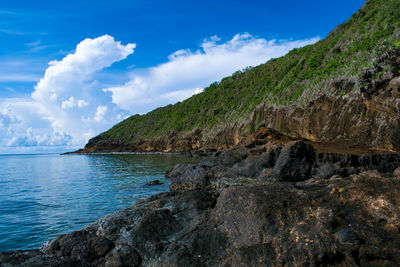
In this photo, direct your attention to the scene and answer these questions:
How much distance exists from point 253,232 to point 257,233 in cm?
8

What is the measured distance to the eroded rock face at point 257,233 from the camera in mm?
3756

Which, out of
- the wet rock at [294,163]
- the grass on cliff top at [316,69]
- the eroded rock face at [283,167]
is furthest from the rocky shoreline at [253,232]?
the grass on cliff top at [316,69]

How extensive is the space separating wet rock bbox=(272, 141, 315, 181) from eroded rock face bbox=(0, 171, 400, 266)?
19.8 feet

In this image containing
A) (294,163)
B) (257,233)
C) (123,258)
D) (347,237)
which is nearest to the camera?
(347,237)

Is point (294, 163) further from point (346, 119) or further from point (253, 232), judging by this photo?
point (346, 119)

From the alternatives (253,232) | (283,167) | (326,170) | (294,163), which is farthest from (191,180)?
(253,232)

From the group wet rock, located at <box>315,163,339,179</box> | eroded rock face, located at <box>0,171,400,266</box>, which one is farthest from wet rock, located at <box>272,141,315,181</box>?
eroded rock face, located at <box>0,171,400,266</box>

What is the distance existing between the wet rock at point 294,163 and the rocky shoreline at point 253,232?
6047 millimetres

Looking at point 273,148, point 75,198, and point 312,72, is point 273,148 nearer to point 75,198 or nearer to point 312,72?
point 75,198

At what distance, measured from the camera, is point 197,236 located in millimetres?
4871

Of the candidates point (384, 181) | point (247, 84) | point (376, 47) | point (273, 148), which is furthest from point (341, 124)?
point (247, 84)

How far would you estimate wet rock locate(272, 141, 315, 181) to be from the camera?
11.5 m

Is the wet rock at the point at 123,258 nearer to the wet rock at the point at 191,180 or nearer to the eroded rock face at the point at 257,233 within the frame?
the eroded rock face at the point at 257,233

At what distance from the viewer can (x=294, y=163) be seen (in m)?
11.7
